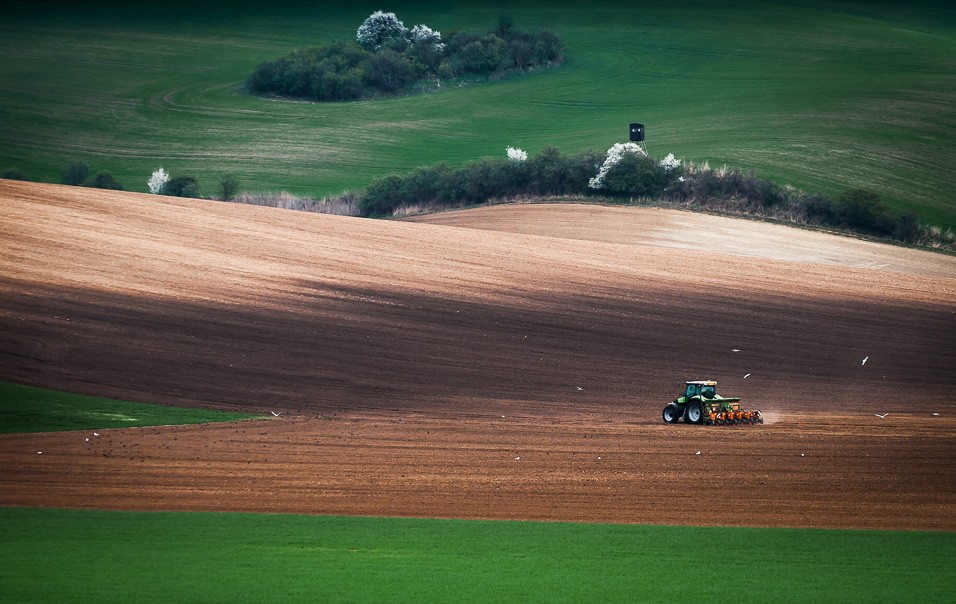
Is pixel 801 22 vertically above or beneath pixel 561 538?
above

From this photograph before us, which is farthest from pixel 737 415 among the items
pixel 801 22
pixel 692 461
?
pixel 801 22

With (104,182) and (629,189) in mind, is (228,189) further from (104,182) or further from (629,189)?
(629,189)

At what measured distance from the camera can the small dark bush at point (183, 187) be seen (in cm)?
5903

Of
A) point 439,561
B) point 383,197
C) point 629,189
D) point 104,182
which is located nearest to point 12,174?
A: point 104,182

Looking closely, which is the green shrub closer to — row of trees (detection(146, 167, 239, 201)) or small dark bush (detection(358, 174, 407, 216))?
row of trees (detection(146, 167, 239, 201))

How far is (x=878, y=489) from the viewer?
2038 cm

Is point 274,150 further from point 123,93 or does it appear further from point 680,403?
point 680,403

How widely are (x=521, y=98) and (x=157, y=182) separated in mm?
28640

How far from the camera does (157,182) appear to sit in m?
61.1

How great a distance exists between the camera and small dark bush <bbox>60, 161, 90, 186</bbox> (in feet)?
206

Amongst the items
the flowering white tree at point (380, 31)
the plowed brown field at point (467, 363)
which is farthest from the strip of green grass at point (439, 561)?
the flowering white tree at point (380, 31)

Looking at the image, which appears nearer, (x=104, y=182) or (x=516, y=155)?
(x=516, y=155)

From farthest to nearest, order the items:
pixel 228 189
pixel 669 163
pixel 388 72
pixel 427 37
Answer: pixel 427 37, pixel 388 72, pixel 228 189, pixel 669 163

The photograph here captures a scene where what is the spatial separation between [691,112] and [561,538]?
58.2m
